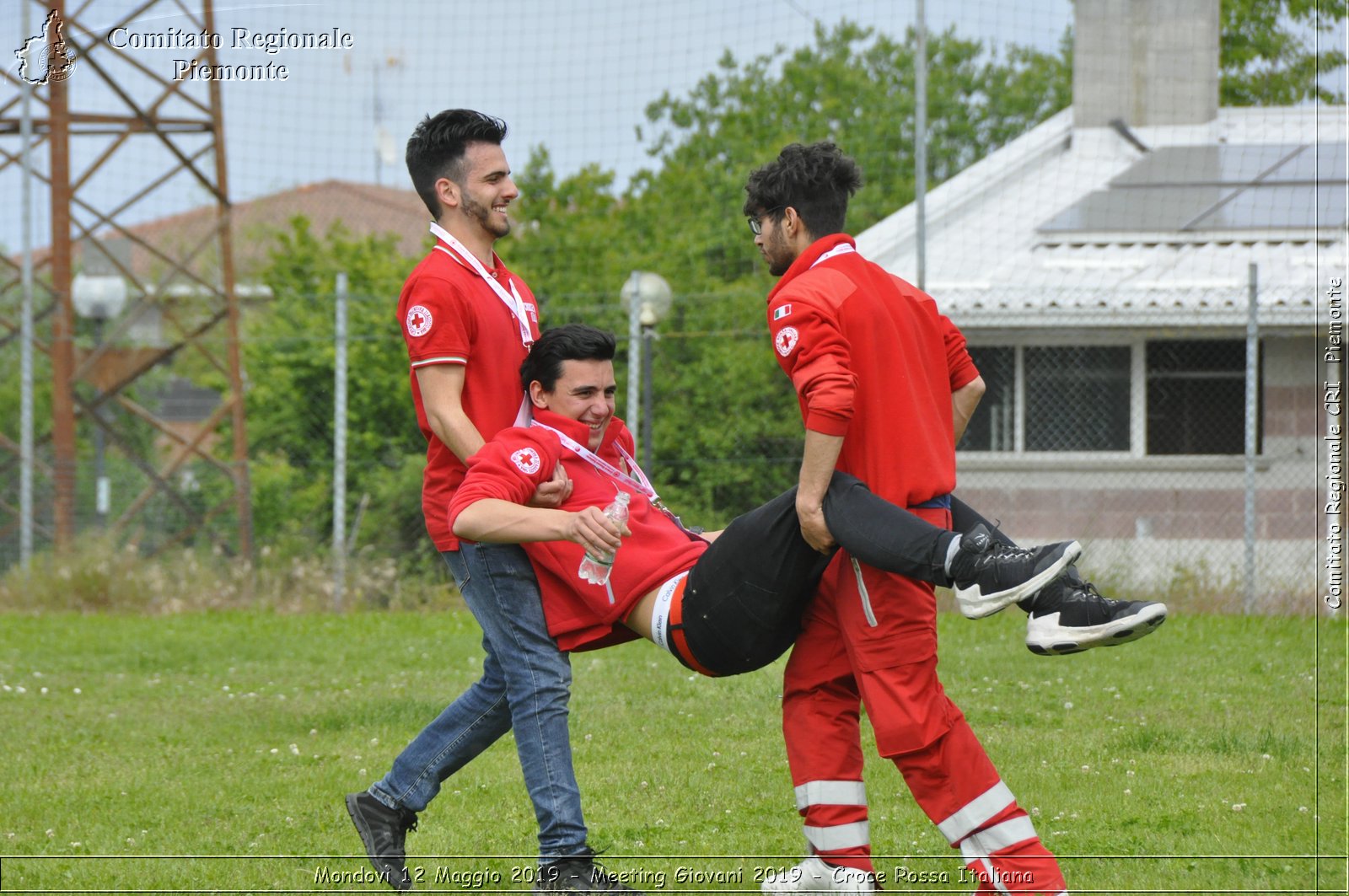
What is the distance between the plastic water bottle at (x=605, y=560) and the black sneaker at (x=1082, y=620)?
102 cm

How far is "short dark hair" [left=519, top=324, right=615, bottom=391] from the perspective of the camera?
13.4 ft

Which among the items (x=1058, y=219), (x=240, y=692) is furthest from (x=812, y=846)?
(x=1058, y=219)

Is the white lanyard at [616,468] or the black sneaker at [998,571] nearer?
the black sneaker at [998,571]

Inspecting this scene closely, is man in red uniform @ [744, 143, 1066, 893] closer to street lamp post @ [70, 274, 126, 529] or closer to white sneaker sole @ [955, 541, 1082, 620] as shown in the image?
white sneaker sole @ [955, 541, 1082, 620]

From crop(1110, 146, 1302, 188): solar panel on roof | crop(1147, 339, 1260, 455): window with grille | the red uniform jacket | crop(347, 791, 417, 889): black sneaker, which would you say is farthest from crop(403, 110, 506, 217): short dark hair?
crop(1110, 146, 1302, 188): solar panel on roof

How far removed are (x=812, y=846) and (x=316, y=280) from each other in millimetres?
17568

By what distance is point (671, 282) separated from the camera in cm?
1839

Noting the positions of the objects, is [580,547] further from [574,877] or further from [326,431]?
[326,431]

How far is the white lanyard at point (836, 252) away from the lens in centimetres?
405

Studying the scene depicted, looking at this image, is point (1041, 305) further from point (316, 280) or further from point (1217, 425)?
point (316, 280)

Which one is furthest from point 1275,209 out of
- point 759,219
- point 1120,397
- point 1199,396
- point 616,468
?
point 616,468

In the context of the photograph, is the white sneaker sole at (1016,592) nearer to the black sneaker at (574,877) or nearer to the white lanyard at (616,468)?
the white lanyard at (616,468)

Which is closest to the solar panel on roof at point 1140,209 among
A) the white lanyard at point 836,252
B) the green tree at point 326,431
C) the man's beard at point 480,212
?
the green tree at point 326,431

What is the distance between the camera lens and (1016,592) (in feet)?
11.7
